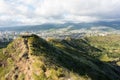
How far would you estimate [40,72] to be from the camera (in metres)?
200

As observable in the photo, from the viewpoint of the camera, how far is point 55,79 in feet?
627

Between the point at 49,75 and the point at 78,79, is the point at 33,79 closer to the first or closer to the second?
the point at 49,75

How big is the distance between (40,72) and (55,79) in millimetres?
15419

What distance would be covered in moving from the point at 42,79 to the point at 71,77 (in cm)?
2224

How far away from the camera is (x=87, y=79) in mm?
199625

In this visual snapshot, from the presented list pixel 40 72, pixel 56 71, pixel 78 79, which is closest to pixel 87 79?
pixel 78 79

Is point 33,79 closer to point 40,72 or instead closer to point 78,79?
point 40,72

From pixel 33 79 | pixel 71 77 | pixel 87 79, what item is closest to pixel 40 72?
pixel 33 79

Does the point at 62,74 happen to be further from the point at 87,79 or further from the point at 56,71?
the point at 87,79

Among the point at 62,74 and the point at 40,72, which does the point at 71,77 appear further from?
the point at 40,72

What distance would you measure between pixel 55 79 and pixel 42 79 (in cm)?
991

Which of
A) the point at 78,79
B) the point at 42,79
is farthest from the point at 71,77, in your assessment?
the point at 42,79

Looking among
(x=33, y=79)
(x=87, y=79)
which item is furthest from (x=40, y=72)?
(x=87, y=79)

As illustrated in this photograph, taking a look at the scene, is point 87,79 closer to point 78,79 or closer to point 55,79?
point 78,79
